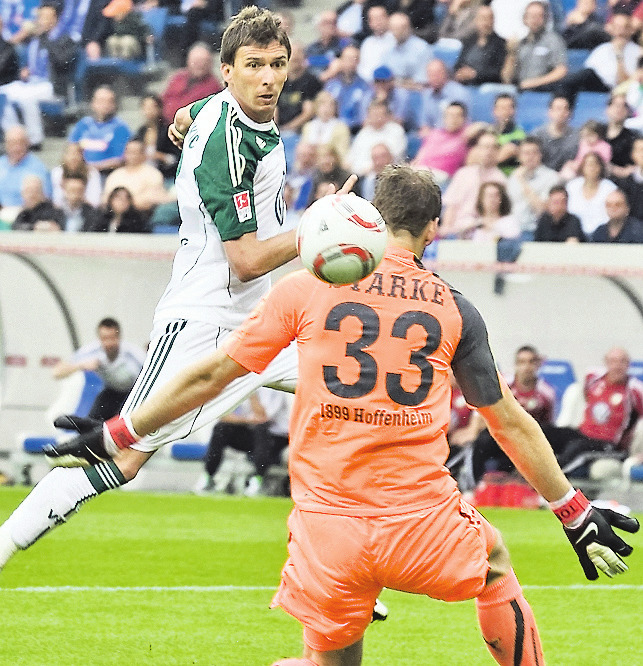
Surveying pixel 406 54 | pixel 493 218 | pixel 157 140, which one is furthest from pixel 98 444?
pixel 406 54

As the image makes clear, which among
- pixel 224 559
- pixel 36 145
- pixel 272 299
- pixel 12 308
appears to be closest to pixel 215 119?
pixel 272 299

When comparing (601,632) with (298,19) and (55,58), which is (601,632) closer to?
(298,19)

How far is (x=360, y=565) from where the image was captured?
388cm

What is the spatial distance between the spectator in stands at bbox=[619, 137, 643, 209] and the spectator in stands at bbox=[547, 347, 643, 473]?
1.67 metres

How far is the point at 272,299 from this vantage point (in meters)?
4.04

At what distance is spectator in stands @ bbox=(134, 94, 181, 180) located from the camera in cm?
1510

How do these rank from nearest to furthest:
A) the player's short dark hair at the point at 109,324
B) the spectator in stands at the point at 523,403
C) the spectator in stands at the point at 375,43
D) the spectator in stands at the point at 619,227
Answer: the spectator in stands at the point at 523,403 < the spectator in stands at the point at 619,227 < the player's short dark hair at the point at 109,324 < the spectator in stands at the point at 375,43

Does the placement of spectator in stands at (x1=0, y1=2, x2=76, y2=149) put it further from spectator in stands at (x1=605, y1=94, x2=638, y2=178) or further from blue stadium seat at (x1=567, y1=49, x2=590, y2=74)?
spectator in stands at (x1=605, y1=94, x2=638, y2=178)

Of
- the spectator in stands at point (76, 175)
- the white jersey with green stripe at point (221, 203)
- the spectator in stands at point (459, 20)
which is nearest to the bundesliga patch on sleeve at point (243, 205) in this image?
the white jersey with green stripe at point (221, 203)

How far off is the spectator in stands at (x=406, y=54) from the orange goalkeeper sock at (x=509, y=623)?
1150 centimetres

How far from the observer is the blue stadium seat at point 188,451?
12.8 m

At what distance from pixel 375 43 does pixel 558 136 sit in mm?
2987

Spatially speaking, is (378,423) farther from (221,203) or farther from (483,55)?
(483,55)

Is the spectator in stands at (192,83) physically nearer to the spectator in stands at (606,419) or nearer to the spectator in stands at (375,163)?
the spectator in stands at (375,163)
